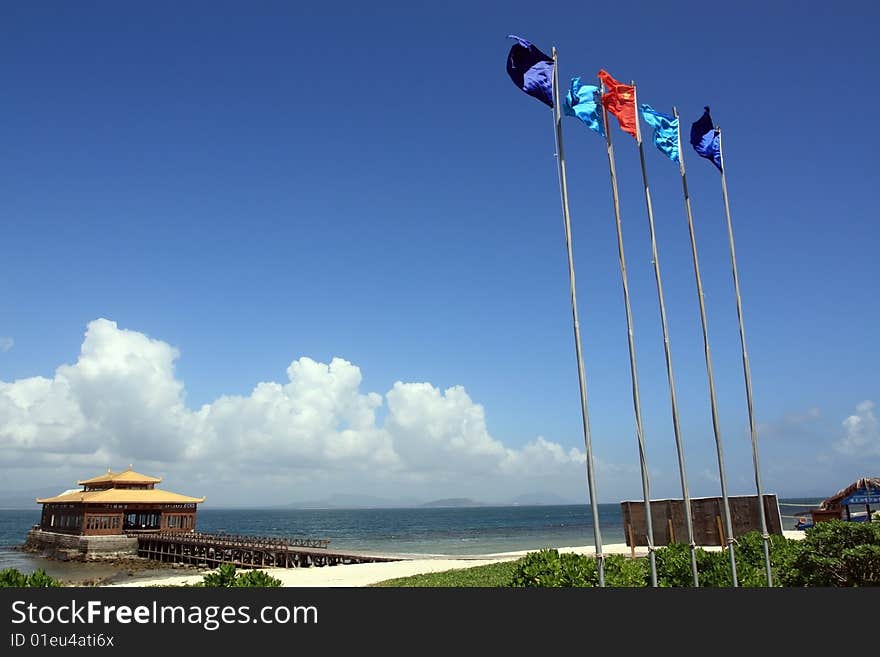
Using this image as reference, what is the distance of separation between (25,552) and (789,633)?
266 ft

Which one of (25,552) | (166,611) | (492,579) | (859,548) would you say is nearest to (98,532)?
(25,552)

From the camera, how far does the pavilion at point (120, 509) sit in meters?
62.3

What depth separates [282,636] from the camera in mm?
9766

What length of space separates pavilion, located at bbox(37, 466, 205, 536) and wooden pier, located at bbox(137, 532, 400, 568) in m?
2.31

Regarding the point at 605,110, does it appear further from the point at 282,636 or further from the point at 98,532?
the point at 98,532

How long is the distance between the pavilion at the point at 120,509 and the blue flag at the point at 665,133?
6083cm

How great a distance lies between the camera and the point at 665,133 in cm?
1938

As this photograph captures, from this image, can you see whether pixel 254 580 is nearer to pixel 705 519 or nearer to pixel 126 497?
pixel 705 519

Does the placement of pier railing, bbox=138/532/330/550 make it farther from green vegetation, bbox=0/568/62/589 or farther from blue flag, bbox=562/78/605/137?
blue flag, bbox=562/78/605/137

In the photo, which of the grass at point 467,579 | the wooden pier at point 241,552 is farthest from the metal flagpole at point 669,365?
the wooden pier at point 241,552

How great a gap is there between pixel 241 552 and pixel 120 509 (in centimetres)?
1680

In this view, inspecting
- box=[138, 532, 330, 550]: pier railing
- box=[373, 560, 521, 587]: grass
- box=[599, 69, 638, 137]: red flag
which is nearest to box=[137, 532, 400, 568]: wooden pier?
box=[138, 532, 330, 550]: pier railing

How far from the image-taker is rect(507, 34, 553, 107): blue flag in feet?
52.6

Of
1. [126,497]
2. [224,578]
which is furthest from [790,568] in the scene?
[126,497]
